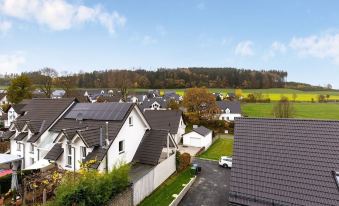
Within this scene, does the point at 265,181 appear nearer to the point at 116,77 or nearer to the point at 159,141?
the point at 159,141

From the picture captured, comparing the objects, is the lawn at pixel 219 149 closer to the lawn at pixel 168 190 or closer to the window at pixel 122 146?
the lawn at pixel 168 190

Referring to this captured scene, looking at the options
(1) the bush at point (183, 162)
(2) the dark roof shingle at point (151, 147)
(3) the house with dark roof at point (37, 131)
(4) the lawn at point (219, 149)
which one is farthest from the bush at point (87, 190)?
(4) the lawn at point (219, 149)

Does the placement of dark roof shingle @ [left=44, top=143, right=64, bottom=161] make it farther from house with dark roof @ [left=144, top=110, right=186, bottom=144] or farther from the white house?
the white house

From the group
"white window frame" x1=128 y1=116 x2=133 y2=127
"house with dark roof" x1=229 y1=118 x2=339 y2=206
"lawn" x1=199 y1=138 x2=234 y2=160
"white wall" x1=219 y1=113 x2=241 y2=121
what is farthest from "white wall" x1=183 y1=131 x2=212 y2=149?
"white wall" x1=219 y1=113 x2=241 y2=121

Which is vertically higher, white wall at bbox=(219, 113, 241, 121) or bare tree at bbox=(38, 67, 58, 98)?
bare tree at bbox=(38, 67, 58, 98)

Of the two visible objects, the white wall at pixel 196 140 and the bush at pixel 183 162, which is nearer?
the bush at pixel 183 162

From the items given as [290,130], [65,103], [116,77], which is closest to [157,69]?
[116,77]

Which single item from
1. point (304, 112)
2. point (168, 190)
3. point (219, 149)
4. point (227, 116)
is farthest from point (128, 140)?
point (304, 112)
